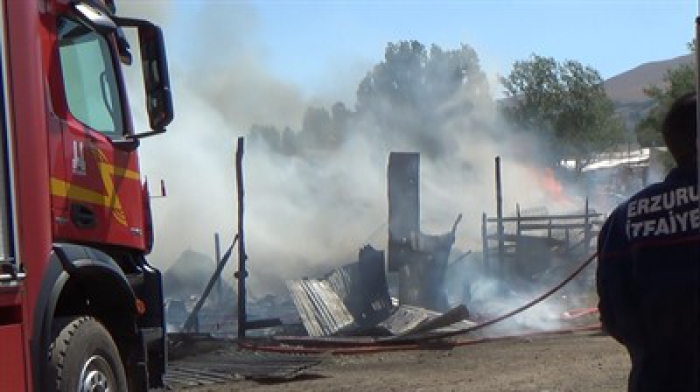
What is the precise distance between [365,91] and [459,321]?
157 feet

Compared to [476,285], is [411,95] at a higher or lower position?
higher

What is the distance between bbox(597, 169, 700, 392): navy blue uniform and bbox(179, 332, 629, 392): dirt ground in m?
5.72

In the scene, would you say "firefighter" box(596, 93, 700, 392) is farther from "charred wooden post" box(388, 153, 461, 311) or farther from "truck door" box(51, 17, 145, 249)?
"charred wooden post" box(388, 153, 461, 311)

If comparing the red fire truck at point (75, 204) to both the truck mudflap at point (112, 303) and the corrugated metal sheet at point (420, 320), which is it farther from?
the corrugated metal sheet at point (420, 320)

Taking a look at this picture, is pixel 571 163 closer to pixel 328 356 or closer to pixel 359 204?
pixel 359 204

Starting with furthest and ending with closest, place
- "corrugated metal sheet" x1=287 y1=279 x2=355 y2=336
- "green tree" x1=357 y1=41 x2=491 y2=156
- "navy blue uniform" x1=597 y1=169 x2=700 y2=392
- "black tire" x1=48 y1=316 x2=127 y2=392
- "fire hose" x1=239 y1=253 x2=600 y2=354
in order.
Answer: "green tree" x1=357 y1=41 x2=491 y2=156 → "corrugated metal sheet" x1=287 y1=279 x2=355 y2=336 → "fire hose" x1=239 y1=253 x2=600 y2=354 → "black tire" x1=48 y1=316 x2=127 y2=392 → "navy blue uniform" x1=597 y1=169 x2=700 y2=392

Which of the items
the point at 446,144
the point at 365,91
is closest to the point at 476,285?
the point at 446,144

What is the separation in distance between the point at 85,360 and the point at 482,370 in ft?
18.1

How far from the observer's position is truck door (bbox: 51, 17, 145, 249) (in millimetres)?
5891

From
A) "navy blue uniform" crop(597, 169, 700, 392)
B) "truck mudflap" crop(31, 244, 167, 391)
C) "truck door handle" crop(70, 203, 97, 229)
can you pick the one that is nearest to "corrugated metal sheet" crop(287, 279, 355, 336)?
"truck mudflap" crop(31, 244, 167, 391)

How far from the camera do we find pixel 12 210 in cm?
514

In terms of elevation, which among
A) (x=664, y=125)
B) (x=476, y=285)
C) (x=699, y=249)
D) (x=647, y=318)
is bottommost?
(x=476, y=285)

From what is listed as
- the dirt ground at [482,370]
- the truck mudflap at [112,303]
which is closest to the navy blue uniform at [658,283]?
the truck mudflap at [112,303]

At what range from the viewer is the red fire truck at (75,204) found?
17.1ft
